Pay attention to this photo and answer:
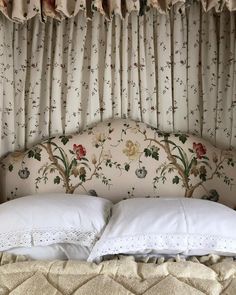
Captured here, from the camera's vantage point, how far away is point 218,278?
143 cm

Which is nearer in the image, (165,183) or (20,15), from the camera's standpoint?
(20,15)

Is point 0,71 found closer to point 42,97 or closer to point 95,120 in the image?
point 42,97

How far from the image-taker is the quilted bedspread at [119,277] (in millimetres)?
1341

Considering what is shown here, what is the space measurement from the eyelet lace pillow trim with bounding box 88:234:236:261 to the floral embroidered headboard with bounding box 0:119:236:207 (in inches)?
21.3

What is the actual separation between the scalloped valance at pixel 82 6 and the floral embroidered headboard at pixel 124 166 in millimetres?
593

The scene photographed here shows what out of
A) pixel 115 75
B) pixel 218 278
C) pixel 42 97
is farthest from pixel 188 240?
pixel 42 97

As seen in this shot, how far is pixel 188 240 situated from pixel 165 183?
1.87 feet

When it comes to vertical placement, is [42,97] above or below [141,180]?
above

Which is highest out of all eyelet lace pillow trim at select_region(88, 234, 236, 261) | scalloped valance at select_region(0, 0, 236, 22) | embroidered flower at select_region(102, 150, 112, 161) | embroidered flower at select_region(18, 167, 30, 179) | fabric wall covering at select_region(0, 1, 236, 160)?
scalloped valance at select_region(0, 0, 236, 22)

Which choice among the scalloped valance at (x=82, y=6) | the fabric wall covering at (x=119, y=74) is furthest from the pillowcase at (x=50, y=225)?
the scalloped valance at (x=82, y=6)

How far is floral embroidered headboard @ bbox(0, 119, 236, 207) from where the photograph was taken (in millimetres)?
2133

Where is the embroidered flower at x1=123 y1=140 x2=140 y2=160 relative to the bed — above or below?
above

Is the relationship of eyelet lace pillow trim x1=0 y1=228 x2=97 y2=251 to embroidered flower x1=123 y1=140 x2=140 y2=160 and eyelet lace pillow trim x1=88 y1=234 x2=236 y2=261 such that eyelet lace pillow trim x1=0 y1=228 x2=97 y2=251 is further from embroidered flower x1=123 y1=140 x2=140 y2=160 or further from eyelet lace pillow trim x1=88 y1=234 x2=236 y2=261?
embroidered flower x1=123 y1=140 x2=140 y2=160

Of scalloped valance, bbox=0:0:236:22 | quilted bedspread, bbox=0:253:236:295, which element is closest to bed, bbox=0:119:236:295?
quilted bedspread, bbox=0:253:236:295
